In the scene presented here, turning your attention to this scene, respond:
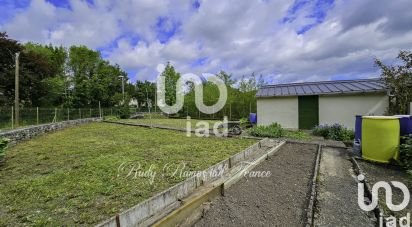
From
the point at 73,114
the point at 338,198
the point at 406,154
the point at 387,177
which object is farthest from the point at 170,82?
the point at 338,198

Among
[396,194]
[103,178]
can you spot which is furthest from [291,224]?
[103,178]

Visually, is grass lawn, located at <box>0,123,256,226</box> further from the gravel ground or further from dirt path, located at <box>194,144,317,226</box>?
the gravel ground

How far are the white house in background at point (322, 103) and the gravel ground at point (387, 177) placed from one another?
201 inches

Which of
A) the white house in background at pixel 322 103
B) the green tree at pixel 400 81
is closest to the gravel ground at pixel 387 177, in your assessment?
the green tree at pixel 400 81

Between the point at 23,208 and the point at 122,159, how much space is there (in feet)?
7.48

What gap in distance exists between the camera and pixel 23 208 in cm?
295

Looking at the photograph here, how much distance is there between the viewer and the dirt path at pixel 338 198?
8.53 feet

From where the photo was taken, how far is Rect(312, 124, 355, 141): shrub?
308 inches

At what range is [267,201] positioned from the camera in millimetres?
3066

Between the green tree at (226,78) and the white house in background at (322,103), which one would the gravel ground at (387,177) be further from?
the green tree at (226,78)

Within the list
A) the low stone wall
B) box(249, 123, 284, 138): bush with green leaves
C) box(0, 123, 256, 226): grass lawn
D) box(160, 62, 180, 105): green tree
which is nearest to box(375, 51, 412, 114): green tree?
box(249, 123, 284, 138): bush with green leaves

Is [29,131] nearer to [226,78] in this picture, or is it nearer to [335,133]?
[335,133]

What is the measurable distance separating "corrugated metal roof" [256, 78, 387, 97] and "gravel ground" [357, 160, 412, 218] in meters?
5.34

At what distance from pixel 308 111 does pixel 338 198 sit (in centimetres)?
764
